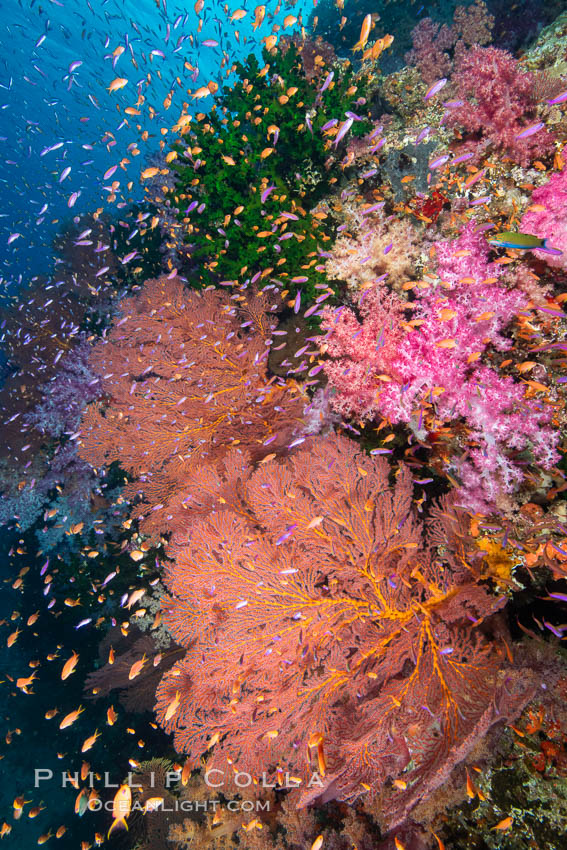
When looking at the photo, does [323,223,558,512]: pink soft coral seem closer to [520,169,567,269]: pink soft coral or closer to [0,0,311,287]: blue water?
[520,169,567,269]: pink soft coral

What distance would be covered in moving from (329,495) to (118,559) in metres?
6.80

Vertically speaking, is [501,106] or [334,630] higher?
[501,106]

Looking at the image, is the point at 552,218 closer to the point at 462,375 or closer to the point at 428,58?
the point at 462,375

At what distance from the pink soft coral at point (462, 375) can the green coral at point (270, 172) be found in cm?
156

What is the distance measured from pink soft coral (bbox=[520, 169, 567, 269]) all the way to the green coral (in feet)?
7.51

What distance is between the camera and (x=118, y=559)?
28.1 ft

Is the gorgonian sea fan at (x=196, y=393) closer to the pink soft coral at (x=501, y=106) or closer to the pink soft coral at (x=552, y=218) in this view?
the pink soft coral at (x=552, y=218)

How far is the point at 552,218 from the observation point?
342 cm

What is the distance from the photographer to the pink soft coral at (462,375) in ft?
11.5

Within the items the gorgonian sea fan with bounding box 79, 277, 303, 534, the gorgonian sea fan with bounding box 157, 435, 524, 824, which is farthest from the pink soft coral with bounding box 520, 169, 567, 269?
the gorgonian sea fan with bounding box 79, 277, 303, 534

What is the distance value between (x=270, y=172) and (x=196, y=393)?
330 centimetres

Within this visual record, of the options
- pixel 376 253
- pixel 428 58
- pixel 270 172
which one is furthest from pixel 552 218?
pixel 428 58

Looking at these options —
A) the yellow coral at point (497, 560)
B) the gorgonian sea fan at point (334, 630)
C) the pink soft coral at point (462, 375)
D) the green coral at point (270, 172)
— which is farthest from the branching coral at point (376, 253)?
the yellow coral at point (497, 560)

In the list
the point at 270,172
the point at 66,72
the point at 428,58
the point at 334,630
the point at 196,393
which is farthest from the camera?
the point at 66,72
